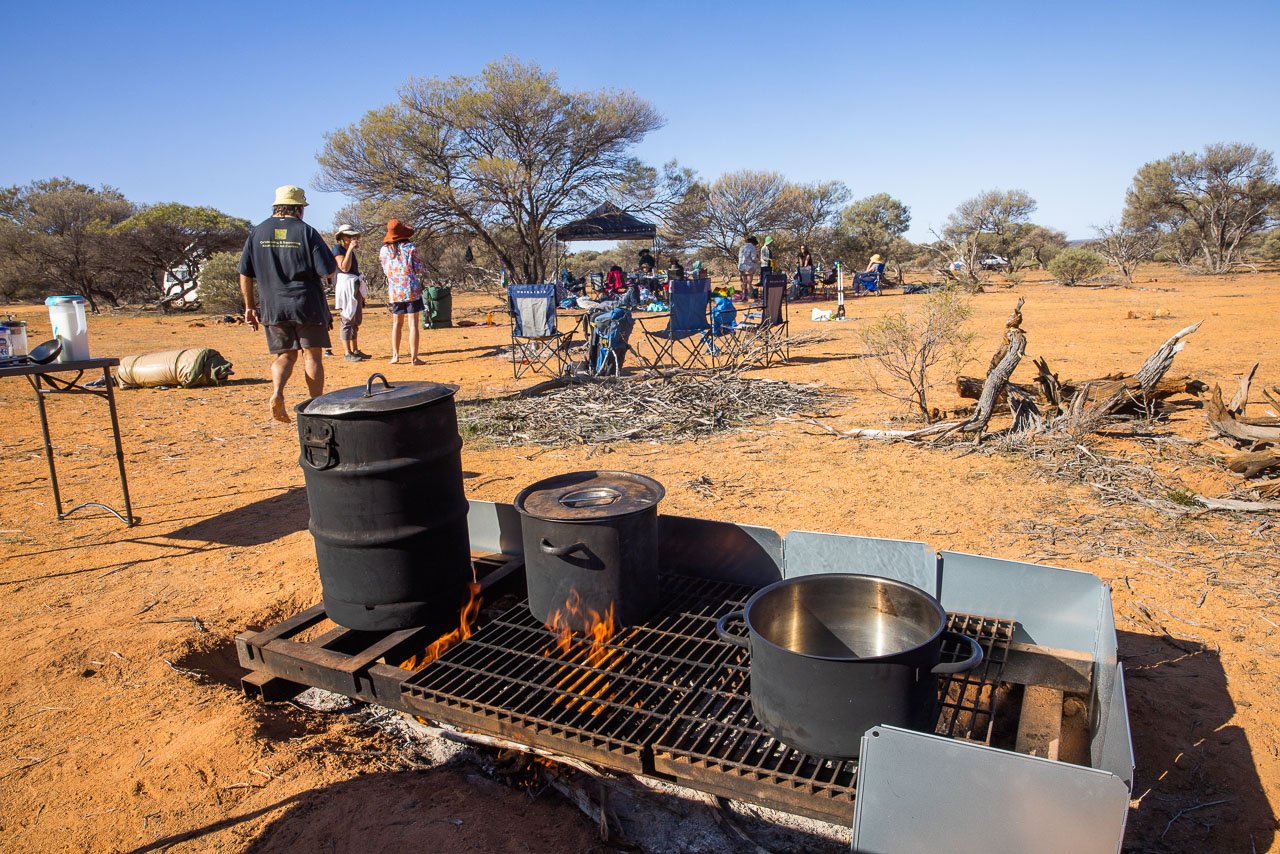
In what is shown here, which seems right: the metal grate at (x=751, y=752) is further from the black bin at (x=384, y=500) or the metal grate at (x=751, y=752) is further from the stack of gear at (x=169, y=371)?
the stack of gear at (x=169, y=371)

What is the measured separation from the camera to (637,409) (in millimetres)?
7484

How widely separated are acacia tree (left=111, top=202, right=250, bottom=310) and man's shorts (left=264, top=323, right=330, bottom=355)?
20.9 metres

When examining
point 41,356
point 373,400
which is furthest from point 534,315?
point 373,400

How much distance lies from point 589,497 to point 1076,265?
27.9 m

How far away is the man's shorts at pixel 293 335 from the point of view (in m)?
6.35

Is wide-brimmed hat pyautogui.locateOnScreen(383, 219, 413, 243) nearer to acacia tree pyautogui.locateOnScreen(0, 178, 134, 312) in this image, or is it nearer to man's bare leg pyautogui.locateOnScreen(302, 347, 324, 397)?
man's bare leg pyautogui.locateOnScreen(302, 347, 324, 397)

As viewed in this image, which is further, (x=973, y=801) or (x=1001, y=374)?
(x=1001, y=374)

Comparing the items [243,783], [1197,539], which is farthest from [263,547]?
[1197,539]

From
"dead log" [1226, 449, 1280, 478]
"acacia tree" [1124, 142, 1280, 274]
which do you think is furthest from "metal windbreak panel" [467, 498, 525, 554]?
"acacia tree" [1124, 142, 1280, 274]

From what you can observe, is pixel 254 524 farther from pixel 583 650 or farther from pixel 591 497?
pixel 583 650

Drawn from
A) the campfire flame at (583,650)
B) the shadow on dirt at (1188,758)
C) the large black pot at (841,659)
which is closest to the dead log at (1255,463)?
the shadow on dirt at (1188,758)

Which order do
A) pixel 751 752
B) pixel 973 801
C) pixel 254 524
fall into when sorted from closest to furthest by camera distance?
pixel 973 801 < pixel 751 752 < pixel 254 524

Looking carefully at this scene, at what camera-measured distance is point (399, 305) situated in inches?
409

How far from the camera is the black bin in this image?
9.57 feet
